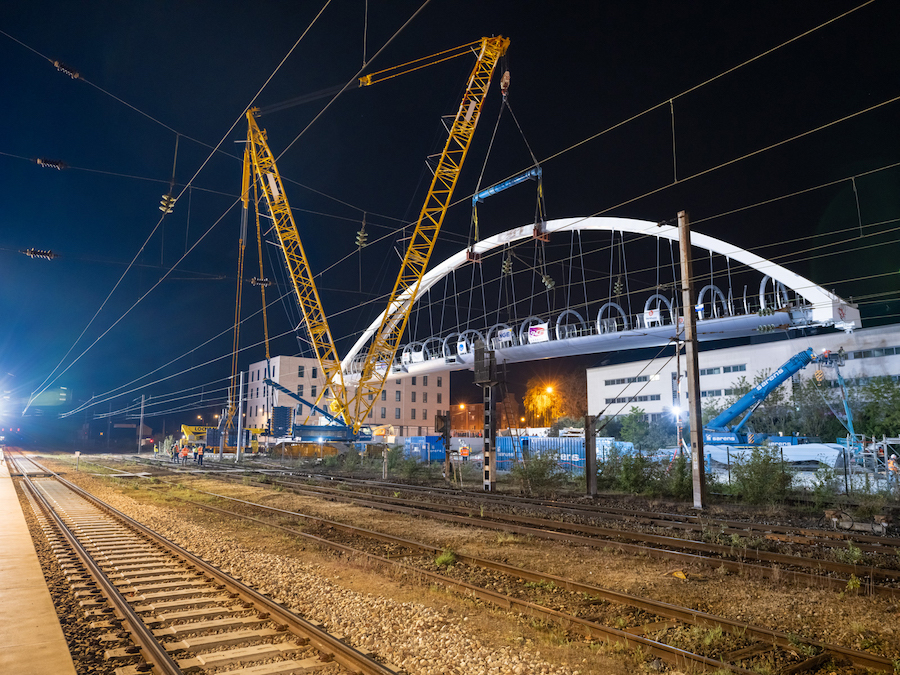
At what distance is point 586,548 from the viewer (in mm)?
12664

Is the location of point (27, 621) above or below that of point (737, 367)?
below

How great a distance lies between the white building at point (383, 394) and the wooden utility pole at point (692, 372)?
245 ft

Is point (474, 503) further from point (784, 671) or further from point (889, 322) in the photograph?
point (889, 322)

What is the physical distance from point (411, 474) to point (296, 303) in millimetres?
28294

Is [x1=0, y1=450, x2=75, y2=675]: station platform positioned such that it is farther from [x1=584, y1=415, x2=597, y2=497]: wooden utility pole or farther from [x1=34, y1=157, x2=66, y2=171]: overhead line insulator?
[x1=584, y1=415, x2=597, y2=497]: wooden utility pole

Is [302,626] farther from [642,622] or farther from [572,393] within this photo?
[572,393]

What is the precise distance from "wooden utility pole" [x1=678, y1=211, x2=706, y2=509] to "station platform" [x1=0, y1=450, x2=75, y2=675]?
16.8 metres

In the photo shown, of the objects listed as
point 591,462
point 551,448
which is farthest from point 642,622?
point 551,448

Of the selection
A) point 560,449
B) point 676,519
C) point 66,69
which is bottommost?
point 676,519

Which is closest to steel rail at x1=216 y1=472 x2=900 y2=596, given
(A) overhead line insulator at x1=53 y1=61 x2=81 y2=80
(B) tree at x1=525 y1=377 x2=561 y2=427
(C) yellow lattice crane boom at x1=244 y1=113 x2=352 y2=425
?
(A) overhead line insulator at x1=53 y1=61 x2=81 y2=80

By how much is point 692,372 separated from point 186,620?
1700cm

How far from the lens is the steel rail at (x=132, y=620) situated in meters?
5.97

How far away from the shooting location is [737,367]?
6069 centimetres

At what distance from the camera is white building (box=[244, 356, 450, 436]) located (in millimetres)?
93438
